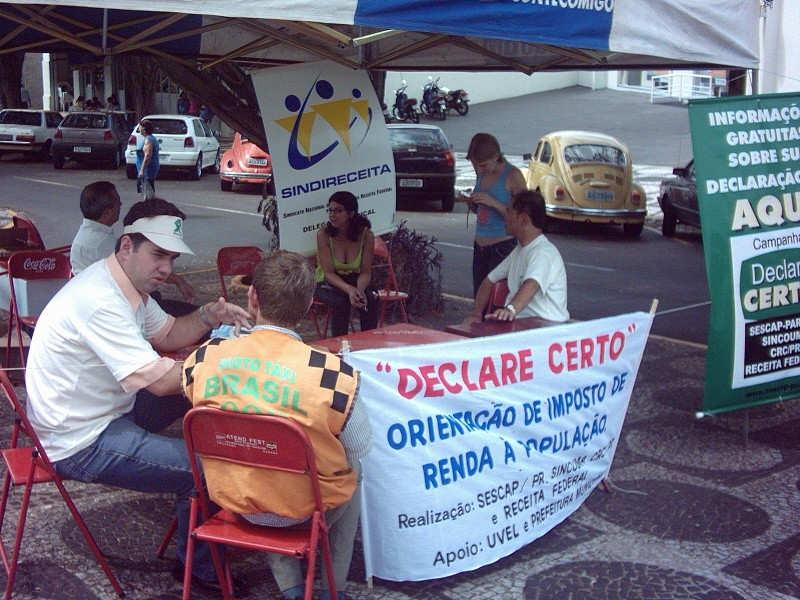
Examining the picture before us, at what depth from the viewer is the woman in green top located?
7.53 m

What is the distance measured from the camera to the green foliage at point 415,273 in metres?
9.74

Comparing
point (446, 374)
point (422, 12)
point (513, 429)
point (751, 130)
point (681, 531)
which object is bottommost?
point (681, 531)

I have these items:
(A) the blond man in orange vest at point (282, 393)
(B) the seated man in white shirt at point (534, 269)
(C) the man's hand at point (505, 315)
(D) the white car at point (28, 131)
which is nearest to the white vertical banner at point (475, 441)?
(A) the blond man in orange vest at point (282, 393)

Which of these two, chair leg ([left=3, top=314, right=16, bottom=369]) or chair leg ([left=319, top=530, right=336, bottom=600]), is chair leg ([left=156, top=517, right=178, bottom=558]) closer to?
chair leg ([left=319, top=530, right=336, bottom=600])

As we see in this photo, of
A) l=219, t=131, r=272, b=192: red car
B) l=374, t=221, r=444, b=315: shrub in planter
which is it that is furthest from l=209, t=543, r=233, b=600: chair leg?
l=219, t=131, r=272, b=192: red car

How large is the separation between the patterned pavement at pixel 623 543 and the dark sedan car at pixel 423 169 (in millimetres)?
13118

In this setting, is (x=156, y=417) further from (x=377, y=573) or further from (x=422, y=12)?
(x=422, y=12)

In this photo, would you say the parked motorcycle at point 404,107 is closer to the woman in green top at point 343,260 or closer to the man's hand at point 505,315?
the woman in green top at point 343,260

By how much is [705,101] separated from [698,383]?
8.57ft

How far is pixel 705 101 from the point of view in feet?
18.7

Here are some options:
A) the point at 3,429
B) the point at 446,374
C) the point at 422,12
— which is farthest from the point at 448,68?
the point at 446,374

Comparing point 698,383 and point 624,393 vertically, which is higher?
point 624,393

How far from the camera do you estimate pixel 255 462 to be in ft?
11.2

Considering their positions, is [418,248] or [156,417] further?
[418,248]
